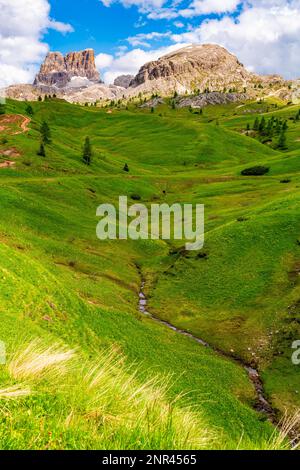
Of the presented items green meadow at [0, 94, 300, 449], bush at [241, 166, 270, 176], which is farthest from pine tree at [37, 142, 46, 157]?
bush at [241, 166, 270, 176]

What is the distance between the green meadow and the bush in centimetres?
2588

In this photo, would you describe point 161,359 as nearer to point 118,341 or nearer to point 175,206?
point 118,341

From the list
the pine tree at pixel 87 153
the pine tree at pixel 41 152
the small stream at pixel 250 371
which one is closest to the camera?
the small stream at pixel 250 371

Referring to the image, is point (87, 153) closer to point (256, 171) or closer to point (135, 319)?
point (256, 171)

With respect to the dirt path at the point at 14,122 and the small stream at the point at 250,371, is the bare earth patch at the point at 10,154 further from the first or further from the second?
the small stream at the point at 250,371

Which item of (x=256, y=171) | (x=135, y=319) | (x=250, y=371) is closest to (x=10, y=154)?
(x=135, y=319)

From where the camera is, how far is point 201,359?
124 feet

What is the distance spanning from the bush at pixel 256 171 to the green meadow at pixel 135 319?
84.9ft

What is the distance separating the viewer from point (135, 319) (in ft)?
138

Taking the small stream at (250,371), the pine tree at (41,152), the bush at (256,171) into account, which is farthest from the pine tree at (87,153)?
the small stream at (250,371)

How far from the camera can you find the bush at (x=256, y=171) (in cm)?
13038
